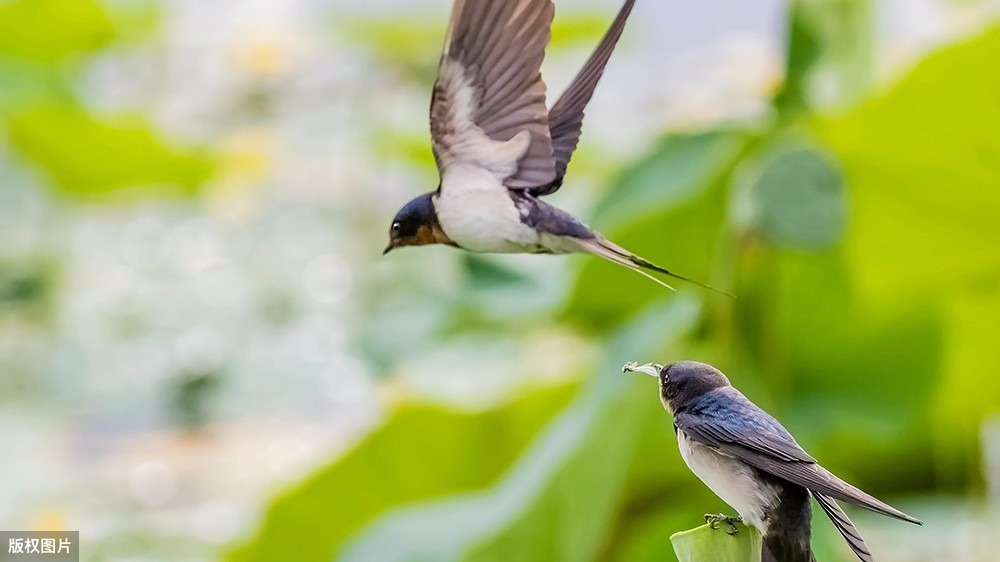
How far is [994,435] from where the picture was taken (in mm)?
916

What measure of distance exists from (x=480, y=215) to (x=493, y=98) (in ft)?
Answer: 0.05

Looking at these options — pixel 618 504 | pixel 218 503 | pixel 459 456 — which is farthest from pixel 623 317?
pixel 218 503

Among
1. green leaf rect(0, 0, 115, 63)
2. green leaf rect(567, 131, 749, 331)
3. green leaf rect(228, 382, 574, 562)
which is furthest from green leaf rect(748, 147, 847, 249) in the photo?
green leaf rect(0, 0, 115, 63)

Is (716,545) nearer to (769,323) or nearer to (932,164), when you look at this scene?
(932,164)

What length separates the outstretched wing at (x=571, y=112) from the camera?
0.13 m

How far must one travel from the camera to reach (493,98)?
0.14 metres

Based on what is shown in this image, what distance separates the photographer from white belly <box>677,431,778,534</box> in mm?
124

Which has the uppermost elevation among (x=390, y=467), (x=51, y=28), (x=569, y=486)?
(x=51, y=28)

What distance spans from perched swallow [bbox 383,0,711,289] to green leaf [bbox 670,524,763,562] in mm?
29

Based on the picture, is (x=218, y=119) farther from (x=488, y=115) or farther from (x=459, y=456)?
(x=488, y=115)

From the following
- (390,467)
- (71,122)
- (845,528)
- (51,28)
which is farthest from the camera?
(51,28)

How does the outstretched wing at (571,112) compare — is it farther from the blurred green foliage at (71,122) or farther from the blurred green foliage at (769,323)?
the blurred green foliage at (71,122)

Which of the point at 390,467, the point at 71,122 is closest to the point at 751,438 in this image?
the point at 390,467

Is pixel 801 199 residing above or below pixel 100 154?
below
